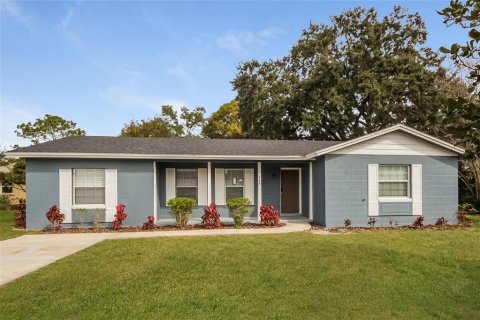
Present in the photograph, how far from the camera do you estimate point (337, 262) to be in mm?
6770

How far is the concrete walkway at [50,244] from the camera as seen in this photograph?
262 inches

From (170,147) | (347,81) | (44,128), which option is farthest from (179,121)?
(170,147)

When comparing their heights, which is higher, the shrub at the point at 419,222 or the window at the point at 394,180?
the window at the point at 394,180

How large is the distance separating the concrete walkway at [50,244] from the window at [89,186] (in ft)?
5.15

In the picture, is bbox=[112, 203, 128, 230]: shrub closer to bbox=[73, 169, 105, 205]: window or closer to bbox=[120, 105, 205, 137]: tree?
bbox=[73, 169, 105, 205]: window

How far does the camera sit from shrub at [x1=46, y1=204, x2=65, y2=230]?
10930mm

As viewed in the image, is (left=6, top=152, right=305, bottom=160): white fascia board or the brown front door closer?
(left=6, top=152, right=305, bottom=160): white fascia board

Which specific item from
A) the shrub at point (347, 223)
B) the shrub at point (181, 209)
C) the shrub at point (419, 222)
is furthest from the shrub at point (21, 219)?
the shrub at point (419, 222)

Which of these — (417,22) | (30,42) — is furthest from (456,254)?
(417,22)

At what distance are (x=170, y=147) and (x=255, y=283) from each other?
9.02 meters

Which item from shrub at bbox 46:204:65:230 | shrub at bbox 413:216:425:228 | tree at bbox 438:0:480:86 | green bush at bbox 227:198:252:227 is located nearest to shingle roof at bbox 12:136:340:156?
green bush at bbox 227:198:252:227

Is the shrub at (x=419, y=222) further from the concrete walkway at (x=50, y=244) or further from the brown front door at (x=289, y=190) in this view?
the brown front door at (x=289, y=190)

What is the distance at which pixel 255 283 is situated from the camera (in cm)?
545

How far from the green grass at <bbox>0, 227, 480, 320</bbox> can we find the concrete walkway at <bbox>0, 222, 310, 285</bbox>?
53cm
